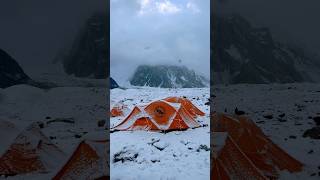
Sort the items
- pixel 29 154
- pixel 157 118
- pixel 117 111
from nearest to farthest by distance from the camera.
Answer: pixel 29 154 < pixel 157 118 < pixel 117 111

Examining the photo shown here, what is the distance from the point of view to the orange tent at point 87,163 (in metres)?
6.28

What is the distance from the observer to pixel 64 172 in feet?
20.8

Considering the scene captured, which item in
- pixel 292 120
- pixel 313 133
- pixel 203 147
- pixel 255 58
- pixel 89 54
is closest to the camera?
pixel 89 54

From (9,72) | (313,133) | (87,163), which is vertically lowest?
(87,163)

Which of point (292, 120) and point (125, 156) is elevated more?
point (292, 120)

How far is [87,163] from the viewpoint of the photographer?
6.40 meters

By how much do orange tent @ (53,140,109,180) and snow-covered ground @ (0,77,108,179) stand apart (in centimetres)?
15

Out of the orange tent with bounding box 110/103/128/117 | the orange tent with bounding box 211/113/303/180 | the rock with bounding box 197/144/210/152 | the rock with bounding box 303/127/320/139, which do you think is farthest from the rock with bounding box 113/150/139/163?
the orange tent with bounding box 110/103/128/117

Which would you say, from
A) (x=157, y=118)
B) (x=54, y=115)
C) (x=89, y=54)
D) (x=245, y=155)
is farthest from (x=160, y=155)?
(x=245, y=155)

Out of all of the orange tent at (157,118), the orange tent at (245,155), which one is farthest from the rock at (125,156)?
the orange tent at (157,118)

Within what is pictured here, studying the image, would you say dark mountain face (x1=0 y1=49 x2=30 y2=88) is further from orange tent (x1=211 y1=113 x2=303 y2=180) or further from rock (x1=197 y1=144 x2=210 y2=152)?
rock (x1=197 y1=144 x2=210 y2=152)

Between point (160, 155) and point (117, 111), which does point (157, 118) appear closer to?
point (160, 155)

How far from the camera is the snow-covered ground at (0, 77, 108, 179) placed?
22.4 feet

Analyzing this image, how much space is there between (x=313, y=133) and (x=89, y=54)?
5534mm
